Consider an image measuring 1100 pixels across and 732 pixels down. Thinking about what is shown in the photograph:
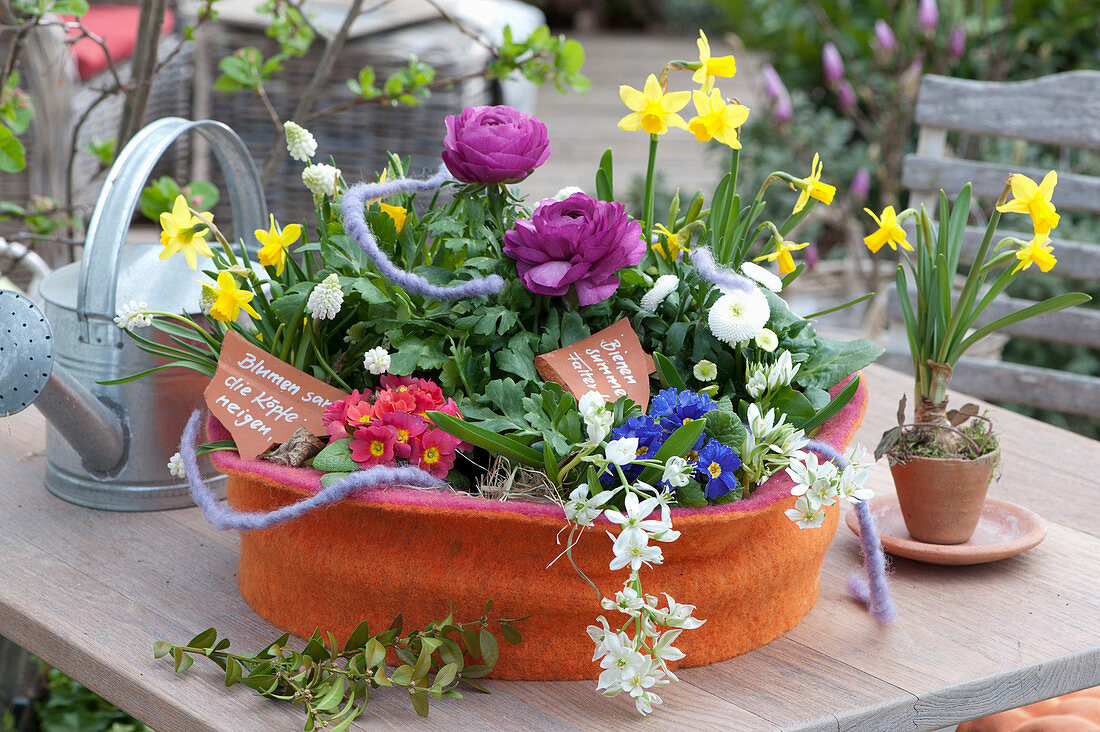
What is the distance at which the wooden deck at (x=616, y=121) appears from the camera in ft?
16.8

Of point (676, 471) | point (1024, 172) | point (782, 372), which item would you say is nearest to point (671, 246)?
point (782, 372)

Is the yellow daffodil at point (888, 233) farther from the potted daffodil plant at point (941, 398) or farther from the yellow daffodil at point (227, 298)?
the yellow daffodil at point (227, 298)

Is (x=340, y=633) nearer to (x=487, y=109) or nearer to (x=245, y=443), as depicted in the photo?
(x=245, y=443)

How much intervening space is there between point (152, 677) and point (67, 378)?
0.28 metres

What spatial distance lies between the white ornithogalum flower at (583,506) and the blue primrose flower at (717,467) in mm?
83

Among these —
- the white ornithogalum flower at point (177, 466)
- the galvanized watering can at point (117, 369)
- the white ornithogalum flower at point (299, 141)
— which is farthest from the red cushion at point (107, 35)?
the white ornithogalum flower at point (177, 466)

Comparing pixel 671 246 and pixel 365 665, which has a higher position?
pixel 671 246

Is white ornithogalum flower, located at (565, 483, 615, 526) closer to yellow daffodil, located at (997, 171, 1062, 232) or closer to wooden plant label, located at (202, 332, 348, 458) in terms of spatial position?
wooden plant label, located at (202, 332, 348, 458)

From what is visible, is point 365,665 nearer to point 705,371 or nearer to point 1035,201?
point 705,371

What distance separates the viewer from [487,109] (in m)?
0.83

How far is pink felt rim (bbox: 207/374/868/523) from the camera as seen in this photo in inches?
27.4

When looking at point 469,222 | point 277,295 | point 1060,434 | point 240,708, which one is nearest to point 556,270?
point 469,222

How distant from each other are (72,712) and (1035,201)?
1450 mm

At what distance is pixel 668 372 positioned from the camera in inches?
31.0
